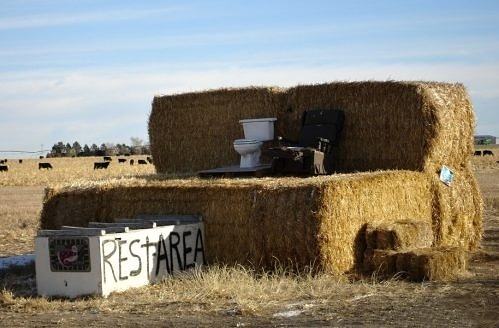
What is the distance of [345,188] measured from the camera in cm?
1134

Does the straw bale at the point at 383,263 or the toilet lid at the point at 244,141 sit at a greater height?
the toilet lid at the point at 244,141

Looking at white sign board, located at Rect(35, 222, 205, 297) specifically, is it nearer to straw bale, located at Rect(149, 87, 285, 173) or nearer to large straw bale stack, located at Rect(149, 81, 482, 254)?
large straw bale stack, located at Rect(149, 81, 482, 254)

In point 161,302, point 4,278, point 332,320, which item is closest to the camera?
point 332,320

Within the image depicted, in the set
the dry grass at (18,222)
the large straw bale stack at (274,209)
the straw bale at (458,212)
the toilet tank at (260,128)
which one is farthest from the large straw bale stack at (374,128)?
the dry grass at (18,222)

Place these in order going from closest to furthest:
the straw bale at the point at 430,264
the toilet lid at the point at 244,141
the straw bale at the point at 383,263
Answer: the straw bale at the point at 430,264
the straw bale at the point at 383,263
the toilet lid at the point at 244,141

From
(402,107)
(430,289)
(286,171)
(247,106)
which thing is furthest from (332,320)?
(247,106)

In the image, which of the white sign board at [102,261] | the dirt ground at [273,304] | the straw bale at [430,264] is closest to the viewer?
the dirt ground at [273,304]

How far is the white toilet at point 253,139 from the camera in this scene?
14648 millimetres

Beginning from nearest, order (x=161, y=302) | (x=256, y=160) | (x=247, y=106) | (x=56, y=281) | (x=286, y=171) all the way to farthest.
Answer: (x=161, y=302)
(x=56, y=281)
(x=286, y=171)
(x=256, y=160)
(x=247, y=106)

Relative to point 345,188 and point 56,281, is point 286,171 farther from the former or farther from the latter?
point 56,281

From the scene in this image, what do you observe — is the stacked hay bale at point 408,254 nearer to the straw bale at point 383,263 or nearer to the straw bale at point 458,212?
the straw bale at point 383,263

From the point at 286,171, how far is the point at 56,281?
431 centimetres

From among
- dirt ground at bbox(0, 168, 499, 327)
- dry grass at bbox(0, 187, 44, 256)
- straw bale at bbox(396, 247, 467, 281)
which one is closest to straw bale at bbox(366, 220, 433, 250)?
straw bale at bbox(396, 247, 467, 281)

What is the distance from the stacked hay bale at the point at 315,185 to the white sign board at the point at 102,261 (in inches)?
40.7
